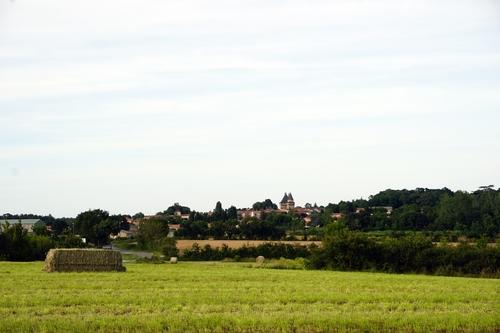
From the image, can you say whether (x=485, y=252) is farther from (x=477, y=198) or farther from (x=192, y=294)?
(x=477, y=198)

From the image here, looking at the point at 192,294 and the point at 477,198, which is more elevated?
the point at 477,198

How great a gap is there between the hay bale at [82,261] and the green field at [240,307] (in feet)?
25.5

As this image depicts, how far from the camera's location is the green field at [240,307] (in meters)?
14.5

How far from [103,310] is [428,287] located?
38.5 ft

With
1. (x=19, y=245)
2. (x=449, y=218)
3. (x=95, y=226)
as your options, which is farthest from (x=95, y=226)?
(x=449, y=218)

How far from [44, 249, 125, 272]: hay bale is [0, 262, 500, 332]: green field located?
306 inches

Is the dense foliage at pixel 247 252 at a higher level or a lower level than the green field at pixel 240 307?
higher

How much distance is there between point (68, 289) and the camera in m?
21.3

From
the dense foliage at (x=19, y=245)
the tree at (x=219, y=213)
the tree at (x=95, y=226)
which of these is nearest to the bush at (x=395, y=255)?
the dense foliage at (x=19, y=245)

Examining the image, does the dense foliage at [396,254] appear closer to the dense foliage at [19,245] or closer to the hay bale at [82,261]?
the hay bale at [82,261]

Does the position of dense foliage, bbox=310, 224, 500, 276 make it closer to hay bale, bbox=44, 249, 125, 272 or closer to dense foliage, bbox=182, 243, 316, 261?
hay bale, bbox=44, 249, 125, 272

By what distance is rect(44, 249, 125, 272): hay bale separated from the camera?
105 ft

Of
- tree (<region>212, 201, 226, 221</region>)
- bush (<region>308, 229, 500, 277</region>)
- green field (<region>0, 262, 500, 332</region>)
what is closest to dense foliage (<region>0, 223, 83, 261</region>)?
bush (<region>308, 229, 500, 277</region>)

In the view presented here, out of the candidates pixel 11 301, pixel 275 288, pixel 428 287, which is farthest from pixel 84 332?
pixel 428 287
